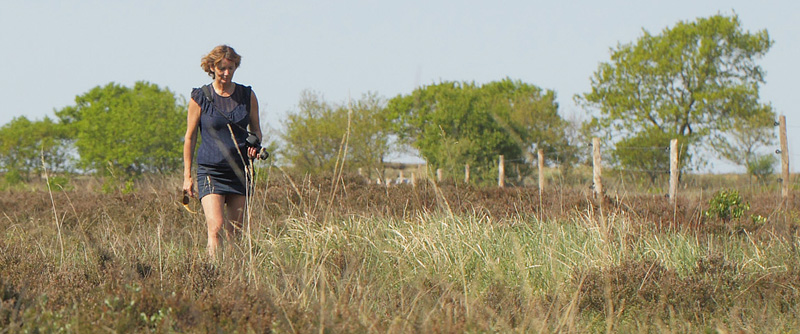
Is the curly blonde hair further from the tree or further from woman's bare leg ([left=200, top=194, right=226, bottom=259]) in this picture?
the tree

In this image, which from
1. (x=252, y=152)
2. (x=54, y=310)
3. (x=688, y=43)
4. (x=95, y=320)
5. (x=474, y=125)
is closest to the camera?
(x=95, y=320)

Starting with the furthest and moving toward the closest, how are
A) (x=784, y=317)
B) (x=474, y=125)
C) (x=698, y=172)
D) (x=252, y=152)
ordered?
(x=474, y=125) < (x=698, y=172) < (x=252, y=152) < (x=784, y=317)

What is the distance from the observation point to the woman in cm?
517

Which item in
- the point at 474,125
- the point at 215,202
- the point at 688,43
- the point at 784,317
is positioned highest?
the point at 688,43

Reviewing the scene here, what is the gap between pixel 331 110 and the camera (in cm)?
5291

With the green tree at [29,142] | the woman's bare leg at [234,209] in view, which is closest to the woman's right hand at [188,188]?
the woman's bare leg at [234,209]

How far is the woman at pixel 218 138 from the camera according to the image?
517cm

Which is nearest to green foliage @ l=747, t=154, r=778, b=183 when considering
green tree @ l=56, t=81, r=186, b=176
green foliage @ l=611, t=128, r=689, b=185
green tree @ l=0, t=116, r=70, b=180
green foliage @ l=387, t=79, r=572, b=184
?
green foliage @ l=611, t=128, r=689, b=185

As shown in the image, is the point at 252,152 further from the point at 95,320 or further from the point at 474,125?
the point at 474,125

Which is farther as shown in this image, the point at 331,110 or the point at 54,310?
the point at 331,110

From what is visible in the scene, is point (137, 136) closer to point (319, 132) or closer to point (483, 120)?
point (319, 132)

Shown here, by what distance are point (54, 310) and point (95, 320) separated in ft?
1.15

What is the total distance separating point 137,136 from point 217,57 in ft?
164

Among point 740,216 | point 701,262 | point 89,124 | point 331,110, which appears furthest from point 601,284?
point 89,124
